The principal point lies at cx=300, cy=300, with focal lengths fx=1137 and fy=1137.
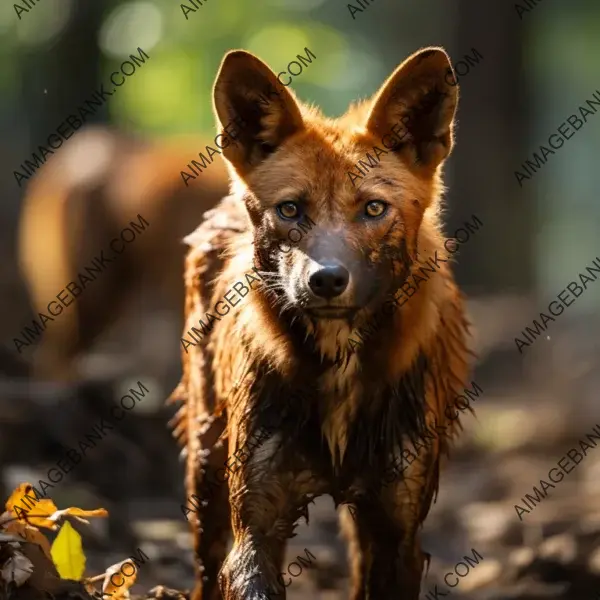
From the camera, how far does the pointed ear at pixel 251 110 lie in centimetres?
497

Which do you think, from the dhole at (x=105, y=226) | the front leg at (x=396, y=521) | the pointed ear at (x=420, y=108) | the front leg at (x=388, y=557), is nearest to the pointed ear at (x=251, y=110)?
the pointed ear at (x=420, y=108)

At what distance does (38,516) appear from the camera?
15.3 ft

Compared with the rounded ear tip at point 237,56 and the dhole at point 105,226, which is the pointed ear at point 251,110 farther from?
the dhole at point 105,226

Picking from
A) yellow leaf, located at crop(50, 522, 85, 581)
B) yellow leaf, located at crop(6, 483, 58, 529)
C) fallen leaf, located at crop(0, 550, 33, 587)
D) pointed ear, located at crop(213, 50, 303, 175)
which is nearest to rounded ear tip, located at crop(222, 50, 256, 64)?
pointed ear, located at crop(213, 50, 303, 175)

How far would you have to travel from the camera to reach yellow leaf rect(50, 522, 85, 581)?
15.6 feet

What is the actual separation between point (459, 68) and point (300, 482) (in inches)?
354

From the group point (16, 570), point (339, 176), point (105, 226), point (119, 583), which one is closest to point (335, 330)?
point (339, 176)

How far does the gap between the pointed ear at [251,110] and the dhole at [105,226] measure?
5.06m

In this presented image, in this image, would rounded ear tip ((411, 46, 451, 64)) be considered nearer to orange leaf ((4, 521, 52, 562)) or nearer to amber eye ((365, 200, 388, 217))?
amber eye ((365, 200, 388, 217))

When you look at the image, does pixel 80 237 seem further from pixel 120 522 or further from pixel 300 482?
pixel 300 482

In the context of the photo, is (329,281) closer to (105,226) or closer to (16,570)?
(16,570)

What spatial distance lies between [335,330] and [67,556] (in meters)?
1.47

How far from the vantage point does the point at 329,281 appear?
14.6 feet

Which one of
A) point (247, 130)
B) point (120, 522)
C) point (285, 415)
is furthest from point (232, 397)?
point (120, 522)
